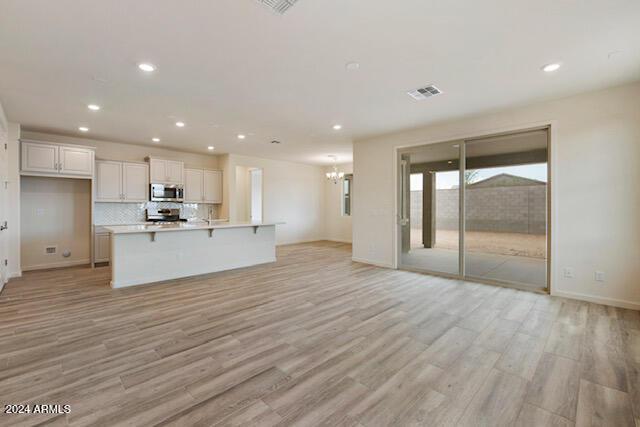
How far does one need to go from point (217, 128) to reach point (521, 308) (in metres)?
5.75

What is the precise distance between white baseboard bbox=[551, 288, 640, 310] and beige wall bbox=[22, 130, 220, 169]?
326 inches

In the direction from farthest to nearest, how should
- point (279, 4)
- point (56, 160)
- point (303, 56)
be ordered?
1. point (56, 160)
2. point (303, 56)
3. point (279, 4)

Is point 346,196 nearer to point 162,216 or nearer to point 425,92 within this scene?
point 162,216

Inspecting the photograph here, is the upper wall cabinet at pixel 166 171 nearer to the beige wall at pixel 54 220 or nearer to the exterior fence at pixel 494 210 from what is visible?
the beige wall at pixel 54 220

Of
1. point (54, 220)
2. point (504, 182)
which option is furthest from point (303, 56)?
point (54, 220)

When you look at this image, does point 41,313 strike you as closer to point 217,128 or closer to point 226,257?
point 226,257

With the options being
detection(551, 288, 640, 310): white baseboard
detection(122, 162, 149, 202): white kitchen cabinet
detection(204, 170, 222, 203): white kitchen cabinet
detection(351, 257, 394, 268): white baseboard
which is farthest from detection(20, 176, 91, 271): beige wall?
detection(551, 288, 640, 310): white baseboard

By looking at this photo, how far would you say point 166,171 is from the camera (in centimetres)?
702

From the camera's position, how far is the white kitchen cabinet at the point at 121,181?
20.3 ft

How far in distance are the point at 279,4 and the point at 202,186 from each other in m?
6.48

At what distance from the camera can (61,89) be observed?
→ 366cm

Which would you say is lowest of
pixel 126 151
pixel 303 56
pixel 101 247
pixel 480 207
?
pixel 101 247

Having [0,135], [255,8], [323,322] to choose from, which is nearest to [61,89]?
[0,135]

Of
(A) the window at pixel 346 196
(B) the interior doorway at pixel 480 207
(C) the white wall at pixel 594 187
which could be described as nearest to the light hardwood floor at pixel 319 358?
(C) the white wall at pixel 594 187
